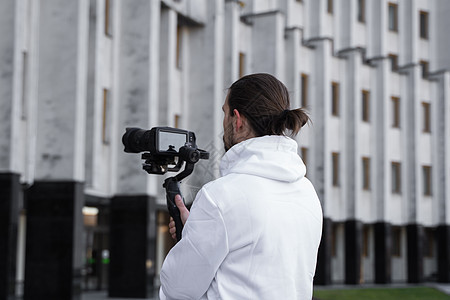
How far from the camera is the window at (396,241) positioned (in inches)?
1832

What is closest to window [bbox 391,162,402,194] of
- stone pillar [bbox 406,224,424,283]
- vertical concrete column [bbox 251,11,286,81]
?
stone pillar [bbox 406,224,424,283]

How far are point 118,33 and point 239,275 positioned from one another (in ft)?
83.7

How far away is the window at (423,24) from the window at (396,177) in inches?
377

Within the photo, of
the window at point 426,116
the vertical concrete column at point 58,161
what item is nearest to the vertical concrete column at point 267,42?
the window at point 426,116

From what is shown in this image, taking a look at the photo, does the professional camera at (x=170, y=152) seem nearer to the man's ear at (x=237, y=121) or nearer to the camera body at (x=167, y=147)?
the camera body at (x=167, y=147)

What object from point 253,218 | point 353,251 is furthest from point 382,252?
point 253,218

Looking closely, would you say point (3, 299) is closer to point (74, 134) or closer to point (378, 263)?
point (74, 134)

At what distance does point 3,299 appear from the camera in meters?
19.0

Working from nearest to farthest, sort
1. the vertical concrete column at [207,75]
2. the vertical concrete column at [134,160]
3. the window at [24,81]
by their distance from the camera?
the window at [24,81]
the vertical concrete column at [134,160]
the vertical concrete column at [207,75]

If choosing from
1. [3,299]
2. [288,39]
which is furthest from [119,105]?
[288,39]

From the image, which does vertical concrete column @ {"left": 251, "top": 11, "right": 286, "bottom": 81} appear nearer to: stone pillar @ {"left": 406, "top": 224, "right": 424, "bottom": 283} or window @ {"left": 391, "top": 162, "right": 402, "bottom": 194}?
window @ {"left": 391, "top": 162, "right": 402, "bottom": 194}

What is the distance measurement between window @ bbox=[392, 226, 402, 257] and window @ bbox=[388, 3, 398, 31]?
38.3 feet

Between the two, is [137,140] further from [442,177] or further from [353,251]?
[442,177]

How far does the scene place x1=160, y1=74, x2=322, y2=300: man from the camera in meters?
2.53
